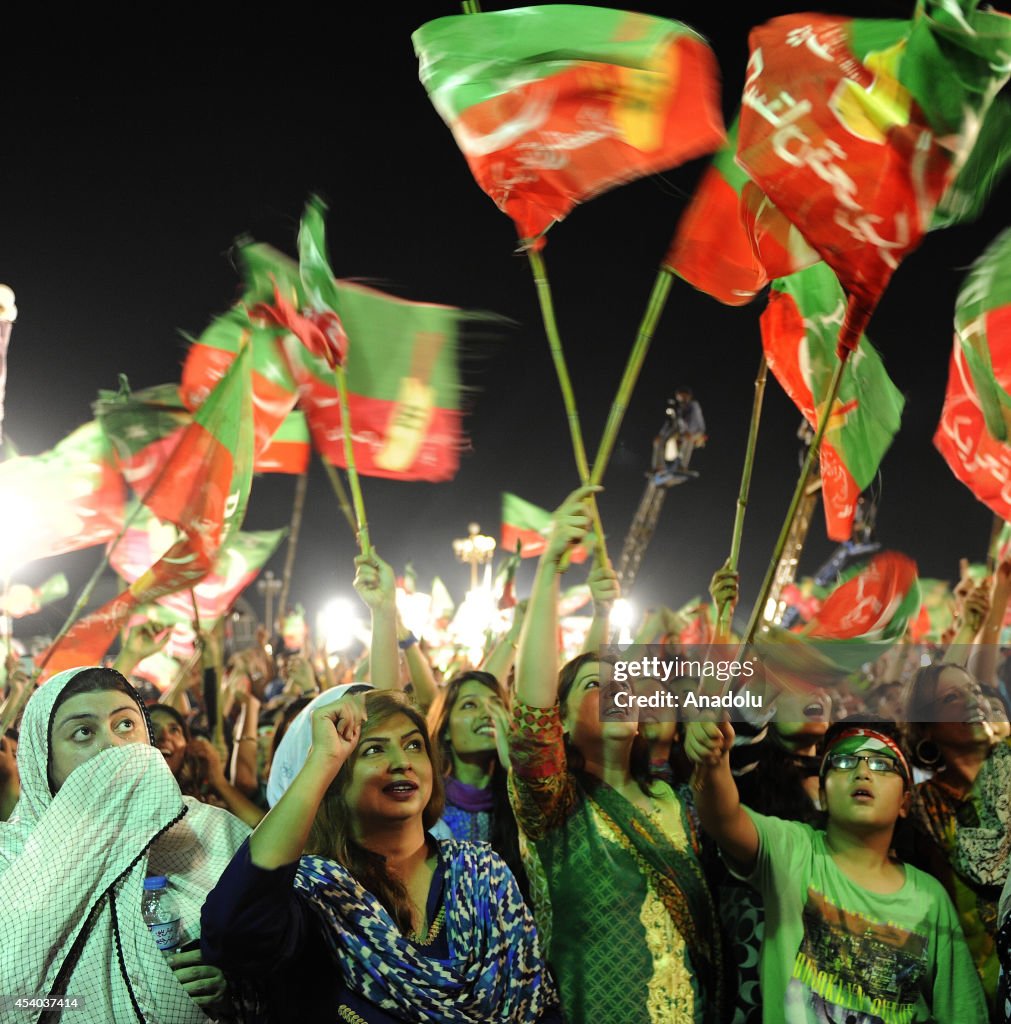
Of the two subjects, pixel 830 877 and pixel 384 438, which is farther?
pixel 384 438

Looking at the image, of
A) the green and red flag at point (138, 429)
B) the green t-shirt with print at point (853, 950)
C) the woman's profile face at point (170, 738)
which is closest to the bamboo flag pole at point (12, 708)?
the woman's profile face at point (170, 738)

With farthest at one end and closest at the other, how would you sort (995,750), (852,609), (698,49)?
(852,609)
(995,750)
(698,49)

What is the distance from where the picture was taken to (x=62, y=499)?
6258mm

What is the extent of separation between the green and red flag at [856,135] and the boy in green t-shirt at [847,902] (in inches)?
55.7

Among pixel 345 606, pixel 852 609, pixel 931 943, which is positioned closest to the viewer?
pixel 931 943

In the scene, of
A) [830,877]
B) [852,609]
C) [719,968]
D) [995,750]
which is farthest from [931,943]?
[852,609]

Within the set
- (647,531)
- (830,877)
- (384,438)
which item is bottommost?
(647,531)

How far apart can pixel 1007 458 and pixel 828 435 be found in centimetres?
106

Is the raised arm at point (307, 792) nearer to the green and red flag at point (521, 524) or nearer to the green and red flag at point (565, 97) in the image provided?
the green and red flag at point (565, 97)

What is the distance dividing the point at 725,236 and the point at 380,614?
1.89 meters

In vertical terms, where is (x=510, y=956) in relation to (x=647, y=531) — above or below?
above

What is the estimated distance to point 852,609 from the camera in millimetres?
4797

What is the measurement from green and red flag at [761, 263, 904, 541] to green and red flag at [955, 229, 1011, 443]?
386mm

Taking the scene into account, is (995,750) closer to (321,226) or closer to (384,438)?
(384,438)
